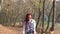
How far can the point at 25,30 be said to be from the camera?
7.69 metres

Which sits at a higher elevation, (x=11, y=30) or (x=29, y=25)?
(x=29, y=25)

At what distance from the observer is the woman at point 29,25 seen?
296 inches

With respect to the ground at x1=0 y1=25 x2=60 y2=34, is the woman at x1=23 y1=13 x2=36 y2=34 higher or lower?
higher

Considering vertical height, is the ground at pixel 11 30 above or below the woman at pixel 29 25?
below

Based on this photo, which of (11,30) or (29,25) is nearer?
(29,25)

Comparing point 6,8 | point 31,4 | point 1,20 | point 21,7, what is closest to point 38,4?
point 31,4

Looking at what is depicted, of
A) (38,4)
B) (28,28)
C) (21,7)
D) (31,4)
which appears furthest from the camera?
(21,7)

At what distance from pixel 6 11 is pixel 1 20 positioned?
1.78 m

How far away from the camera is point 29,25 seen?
7637mm

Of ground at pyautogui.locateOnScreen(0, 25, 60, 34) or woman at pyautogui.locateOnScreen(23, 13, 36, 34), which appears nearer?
woman at pyautogui.locateOnScreen(23, 13, 36, 34)

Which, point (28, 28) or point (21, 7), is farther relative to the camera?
point (21, 7)

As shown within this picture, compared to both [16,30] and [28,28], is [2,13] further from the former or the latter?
[28,28]

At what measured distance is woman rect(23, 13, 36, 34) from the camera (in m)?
7.52

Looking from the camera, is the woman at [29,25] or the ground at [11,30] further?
the ground at [11,30]
